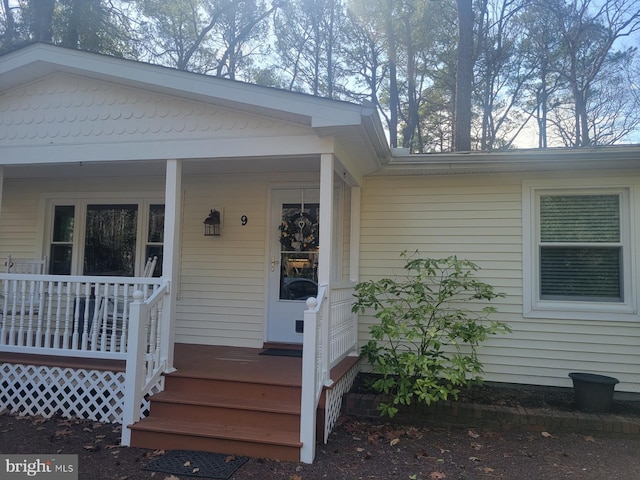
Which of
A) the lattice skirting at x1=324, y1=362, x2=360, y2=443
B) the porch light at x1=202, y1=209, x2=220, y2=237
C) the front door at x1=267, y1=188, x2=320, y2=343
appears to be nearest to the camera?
the lattice skirting at x1=324, y1=362, x2=360, y2=443

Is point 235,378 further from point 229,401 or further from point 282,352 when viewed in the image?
point 282,352

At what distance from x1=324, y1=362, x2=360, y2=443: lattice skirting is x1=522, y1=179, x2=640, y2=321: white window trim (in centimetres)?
215

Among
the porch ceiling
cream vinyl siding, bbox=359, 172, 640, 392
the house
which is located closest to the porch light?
the house

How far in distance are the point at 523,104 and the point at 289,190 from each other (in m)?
10.6

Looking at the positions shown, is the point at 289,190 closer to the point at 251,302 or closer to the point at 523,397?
the point at 251,302

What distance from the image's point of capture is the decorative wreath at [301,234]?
5.59m

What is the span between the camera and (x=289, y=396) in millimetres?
3885

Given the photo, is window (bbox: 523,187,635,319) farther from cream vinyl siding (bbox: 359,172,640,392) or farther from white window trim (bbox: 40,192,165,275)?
white window trim (bbox: 40,192,165,275)

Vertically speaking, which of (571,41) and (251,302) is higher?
(571,41)

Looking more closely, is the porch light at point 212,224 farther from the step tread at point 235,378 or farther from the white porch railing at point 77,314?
the step tread at point 235,378

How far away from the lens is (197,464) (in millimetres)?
3291

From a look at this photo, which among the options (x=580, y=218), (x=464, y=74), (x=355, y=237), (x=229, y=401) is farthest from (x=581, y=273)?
(x=464, y=74)

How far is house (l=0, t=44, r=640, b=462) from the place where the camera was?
154 inches

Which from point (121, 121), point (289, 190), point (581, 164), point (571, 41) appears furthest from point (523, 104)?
A: point (121, 121)
